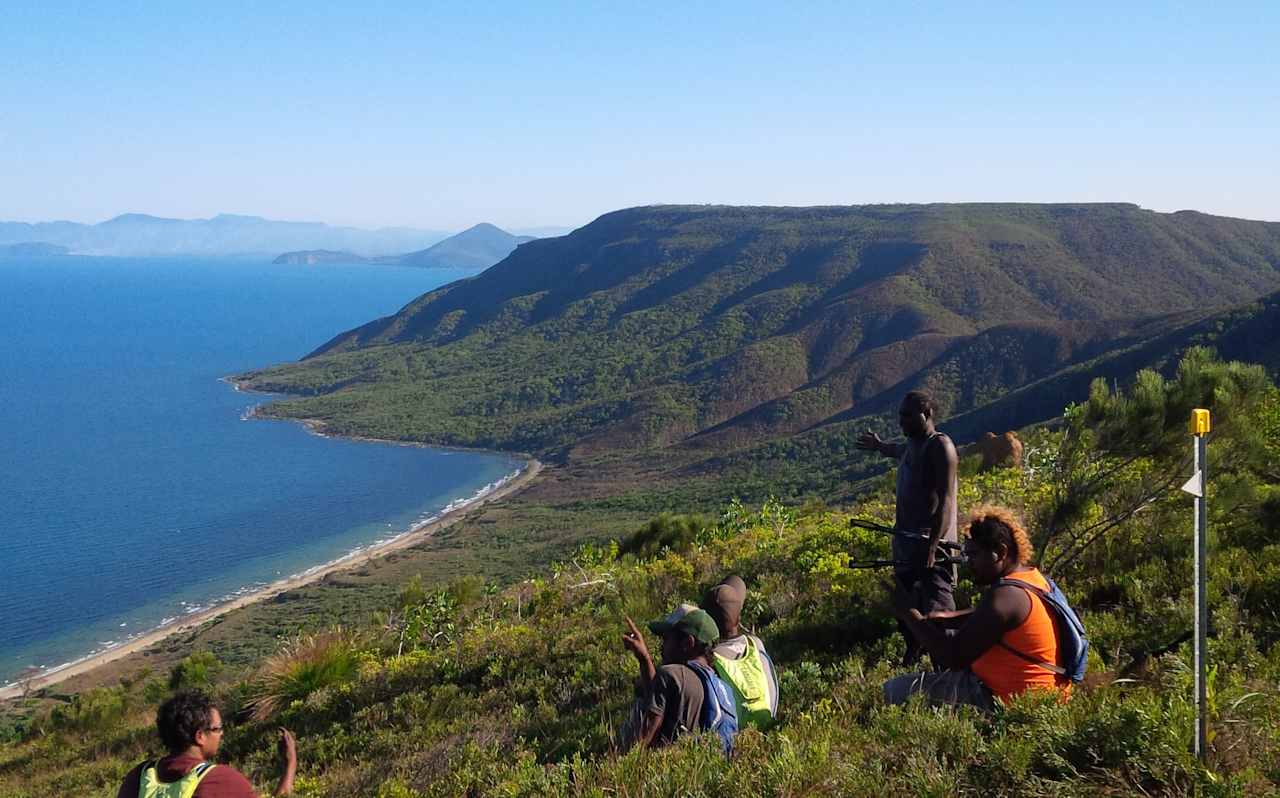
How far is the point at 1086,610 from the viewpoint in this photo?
6254mm

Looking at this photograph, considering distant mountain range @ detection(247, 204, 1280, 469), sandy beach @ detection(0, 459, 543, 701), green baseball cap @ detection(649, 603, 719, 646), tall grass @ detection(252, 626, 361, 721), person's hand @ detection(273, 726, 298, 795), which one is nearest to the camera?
green baseball cap @ detection(649, 603, 719, 646)

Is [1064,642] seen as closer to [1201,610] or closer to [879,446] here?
[1201,610]

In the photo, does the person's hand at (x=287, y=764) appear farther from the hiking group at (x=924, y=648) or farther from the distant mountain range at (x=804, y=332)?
the distant mountain range at (x=804, y=332)

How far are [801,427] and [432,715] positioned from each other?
7904 centimetres

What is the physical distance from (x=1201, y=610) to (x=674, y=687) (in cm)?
222

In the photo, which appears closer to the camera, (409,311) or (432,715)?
(432,715)

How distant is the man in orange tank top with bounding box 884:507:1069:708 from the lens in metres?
4.04

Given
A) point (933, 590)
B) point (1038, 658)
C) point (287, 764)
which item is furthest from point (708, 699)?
point (287, 764)

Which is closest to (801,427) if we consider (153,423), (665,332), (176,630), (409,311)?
(665,332)

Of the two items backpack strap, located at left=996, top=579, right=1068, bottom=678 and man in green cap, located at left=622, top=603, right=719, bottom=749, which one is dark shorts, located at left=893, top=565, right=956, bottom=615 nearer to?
backpack strap, located at left=996, top=579, right=1068, bottom=678

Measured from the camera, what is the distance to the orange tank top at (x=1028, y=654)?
13.3 feet

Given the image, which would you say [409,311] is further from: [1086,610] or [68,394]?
[1086,610]

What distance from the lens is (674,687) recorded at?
4.42 metres

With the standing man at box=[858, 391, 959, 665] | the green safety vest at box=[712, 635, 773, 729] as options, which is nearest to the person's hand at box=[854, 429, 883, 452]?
the standing man at box=[858, 391, 959, 665]
